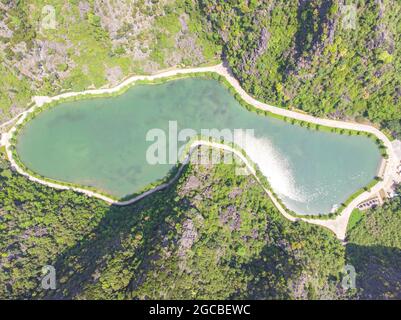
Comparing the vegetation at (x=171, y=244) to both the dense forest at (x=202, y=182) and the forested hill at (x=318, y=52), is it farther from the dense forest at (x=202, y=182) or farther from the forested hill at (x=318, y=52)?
the forested hill at (x=318, y=52)

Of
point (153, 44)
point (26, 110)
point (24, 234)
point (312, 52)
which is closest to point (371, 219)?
point (312, 52)

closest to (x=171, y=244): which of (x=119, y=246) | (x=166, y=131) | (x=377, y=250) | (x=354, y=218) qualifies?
(x=119, y=246)

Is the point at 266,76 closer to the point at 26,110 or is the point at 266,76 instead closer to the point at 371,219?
the point at 371,219

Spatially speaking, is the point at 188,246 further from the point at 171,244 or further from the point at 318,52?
the point at 318,52

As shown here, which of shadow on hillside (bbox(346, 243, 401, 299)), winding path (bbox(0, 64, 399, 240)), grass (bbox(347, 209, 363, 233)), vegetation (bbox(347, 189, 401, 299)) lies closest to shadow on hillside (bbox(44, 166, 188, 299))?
winding path (bbox(0, 64, 399, 240))
